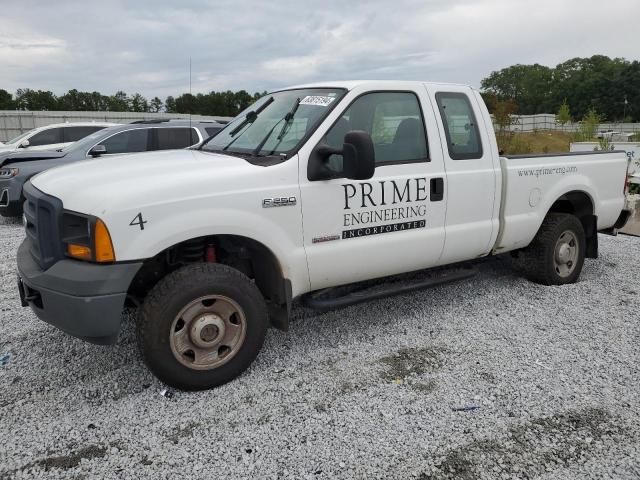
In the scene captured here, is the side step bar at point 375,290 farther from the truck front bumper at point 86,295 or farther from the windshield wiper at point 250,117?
the windshield wiper at point 250,117

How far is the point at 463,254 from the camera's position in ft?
14.9

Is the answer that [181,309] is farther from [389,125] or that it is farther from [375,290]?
[389,125]

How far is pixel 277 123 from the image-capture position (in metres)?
3.97

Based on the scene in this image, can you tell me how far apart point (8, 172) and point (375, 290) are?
738cm

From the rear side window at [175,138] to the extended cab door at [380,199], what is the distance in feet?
19.7

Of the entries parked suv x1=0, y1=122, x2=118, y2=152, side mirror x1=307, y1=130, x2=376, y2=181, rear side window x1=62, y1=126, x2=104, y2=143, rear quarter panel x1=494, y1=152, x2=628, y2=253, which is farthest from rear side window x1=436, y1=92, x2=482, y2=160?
rear side window x1=62, y1=126, x2=104, y2=143

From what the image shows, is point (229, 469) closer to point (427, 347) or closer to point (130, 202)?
point (130, 202)

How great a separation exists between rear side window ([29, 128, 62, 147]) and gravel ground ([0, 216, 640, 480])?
30.1 feet

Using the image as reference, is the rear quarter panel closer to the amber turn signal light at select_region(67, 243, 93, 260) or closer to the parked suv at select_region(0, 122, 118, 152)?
the amber turn signal light at select_region(67, 243, 93, 260)

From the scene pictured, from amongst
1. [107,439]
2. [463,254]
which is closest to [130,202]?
[107,439]

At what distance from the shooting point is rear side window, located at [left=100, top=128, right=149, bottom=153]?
906 cm

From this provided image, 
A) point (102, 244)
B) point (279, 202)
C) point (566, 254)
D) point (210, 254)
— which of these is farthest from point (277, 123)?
point (566, 254)

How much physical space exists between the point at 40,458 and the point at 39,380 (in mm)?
915

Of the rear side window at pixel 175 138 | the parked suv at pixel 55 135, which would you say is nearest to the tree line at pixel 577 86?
the parked suv at pixel 55 135
